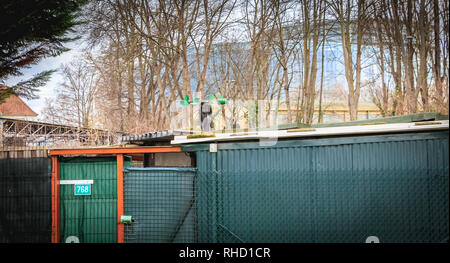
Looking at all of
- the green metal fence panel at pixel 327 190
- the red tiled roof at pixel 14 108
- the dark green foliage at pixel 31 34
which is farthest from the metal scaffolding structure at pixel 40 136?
the green metal fence panel at pixel 327 190

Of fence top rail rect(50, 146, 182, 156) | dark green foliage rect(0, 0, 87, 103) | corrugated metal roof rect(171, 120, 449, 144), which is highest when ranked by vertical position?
dark green foliage rect(0, 0, 87, 103)

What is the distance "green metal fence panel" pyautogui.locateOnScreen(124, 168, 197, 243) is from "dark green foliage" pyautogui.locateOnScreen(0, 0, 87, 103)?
7317mm

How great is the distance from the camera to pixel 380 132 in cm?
633

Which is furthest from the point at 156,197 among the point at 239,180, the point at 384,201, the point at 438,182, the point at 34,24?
the point at 34,24

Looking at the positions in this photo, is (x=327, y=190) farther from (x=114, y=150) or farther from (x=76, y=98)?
(x=76, y=98)

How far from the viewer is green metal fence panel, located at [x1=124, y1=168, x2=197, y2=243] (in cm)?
702

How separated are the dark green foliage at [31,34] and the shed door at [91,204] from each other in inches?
243

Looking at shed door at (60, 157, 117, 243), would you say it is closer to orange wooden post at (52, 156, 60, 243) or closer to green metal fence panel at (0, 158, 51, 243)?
orange wooden post at (52, 156, 60, 243)

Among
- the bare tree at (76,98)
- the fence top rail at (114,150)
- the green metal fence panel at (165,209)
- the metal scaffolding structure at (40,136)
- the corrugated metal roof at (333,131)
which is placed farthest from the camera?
the bare tree at (76,98)

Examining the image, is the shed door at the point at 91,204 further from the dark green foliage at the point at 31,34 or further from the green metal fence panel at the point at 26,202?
the dark green foliage at the point at 31,34

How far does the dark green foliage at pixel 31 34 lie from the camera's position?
10789 millimetres

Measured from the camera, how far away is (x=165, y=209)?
704 cm

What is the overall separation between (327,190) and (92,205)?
15.1 feet

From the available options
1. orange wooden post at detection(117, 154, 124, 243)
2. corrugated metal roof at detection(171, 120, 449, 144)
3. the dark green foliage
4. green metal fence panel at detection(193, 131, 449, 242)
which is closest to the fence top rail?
orange wooden post at detection(117, 154, 124, 243)
